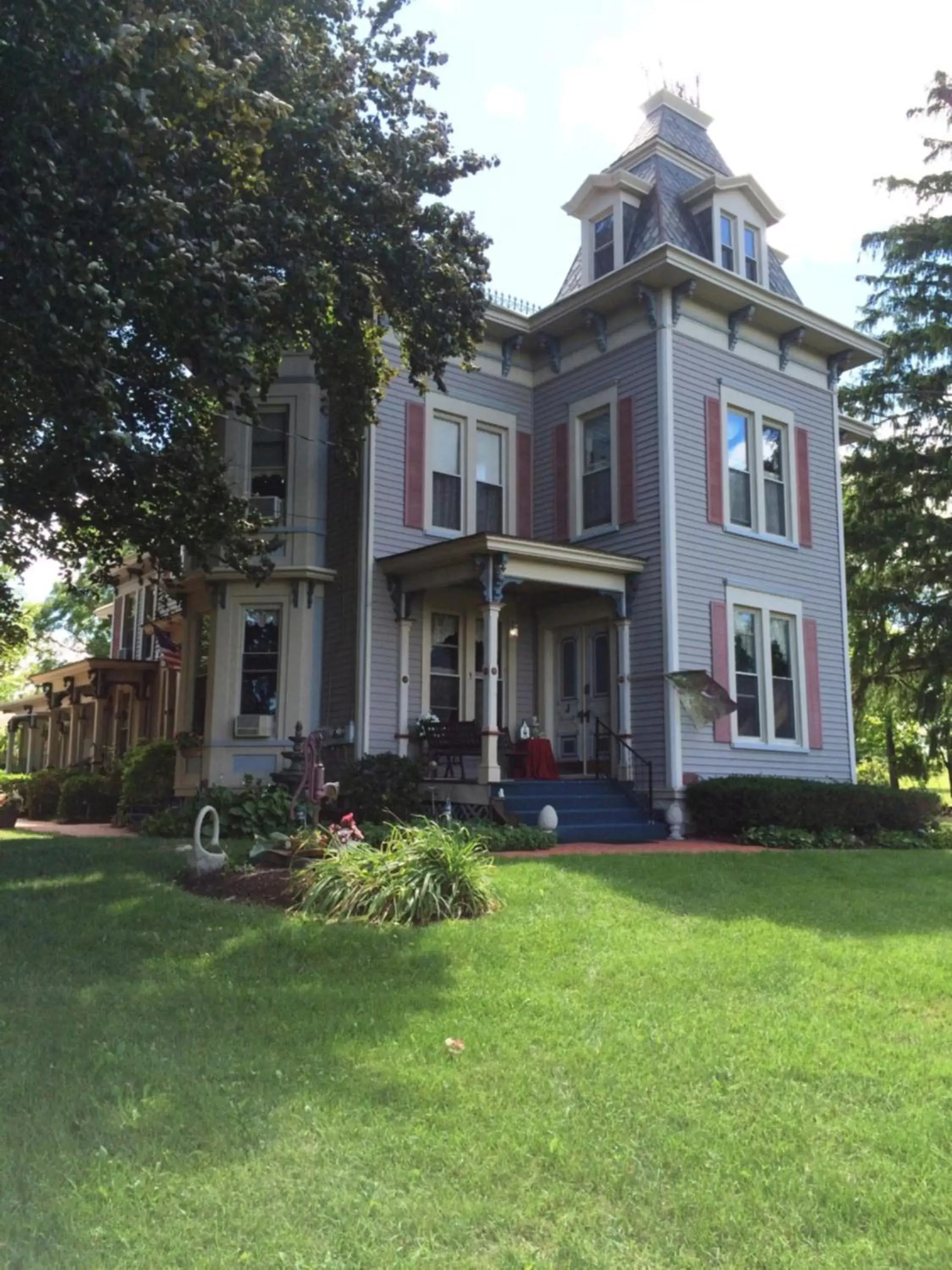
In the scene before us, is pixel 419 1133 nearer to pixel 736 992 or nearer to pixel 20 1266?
pixel 20 1266

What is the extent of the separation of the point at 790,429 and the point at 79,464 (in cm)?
1146

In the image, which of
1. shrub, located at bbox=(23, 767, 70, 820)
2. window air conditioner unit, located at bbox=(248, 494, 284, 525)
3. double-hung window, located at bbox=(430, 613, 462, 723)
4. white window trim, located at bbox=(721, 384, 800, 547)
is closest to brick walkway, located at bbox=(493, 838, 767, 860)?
double-hung window, located at bbox=(430, 613, 462, 723)

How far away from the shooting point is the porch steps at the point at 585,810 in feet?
41.1

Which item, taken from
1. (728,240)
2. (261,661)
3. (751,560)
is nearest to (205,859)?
(261,661)

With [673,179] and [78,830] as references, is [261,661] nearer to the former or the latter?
[78,830]

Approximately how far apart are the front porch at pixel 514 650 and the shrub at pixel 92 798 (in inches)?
306

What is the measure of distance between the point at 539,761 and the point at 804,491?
6349mm

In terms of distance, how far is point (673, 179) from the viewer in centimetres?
1641

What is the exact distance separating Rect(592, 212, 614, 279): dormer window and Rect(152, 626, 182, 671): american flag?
939 centimetres

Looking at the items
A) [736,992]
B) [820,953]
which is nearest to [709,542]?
[820,953]

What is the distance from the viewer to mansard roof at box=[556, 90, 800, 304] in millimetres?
15555

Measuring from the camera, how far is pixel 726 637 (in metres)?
14.5

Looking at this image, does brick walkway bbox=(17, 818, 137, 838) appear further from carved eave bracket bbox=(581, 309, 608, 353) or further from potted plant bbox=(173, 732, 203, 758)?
carved eave bracket bbox=(581, 309, 608, 353)

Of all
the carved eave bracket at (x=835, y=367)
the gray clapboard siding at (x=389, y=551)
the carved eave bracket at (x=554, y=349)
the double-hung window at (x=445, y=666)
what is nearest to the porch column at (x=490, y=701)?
the gray clapboard siding at (x=389, y=551)
